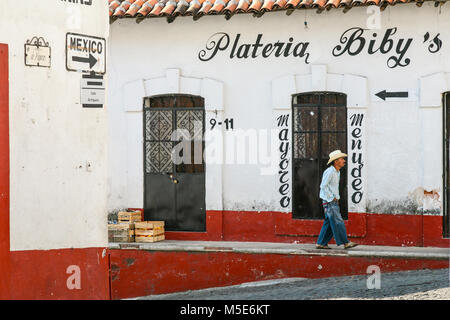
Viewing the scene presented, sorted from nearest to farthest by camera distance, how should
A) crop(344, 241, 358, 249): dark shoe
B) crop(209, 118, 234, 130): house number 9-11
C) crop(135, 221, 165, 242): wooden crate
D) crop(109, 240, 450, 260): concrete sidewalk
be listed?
crop(109, 240, 450, 260): concrete sidewalk → crop(344, 241, 358, 249): dark shoe → crop(135, 221, 165, 242): wooden crate → crop(209, 118, 234, 130): house number 9-11

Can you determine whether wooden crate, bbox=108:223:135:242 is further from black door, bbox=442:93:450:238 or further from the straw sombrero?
black door, bbox=442:93:450:238

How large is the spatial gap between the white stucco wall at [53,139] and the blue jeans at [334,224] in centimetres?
594

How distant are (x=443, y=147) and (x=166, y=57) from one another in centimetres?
516

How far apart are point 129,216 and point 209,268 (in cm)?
213

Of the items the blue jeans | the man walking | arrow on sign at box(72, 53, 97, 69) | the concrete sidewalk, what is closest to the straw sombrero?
the man walking

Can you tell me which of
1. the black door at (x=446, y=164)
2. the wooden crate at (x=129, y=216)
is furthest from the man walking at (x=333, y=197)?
the wooden crate at (x=129, y=216)

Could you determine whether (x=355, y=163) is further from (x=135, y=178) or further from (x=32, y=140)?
(x=32, y=140)

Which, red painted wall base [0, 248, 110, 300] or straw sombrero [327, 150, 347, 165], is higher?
straw sombrero [327, 150, 347, 165]

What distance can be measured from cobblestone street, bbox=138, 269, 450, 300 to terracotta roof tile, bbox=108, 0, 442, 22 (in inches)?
174

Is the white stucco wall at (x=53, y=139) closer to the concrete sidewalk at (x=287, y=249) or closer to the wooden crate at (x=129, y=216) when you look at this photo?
the concrete sidewalk at (x=287, y=249)

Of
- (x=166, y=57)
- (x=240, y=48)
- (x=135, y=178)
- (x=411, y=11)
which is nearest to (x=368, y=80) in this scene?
(x=411, y=11)

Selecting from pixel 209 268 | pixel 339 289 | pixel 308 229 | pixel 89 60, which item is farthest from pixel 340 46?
pixel 89 60

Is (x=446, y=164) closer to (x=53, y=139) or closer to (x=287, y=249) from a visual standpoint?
(x=287, y=249)

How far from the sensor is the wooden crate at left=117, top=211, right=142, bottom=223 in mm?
14000
